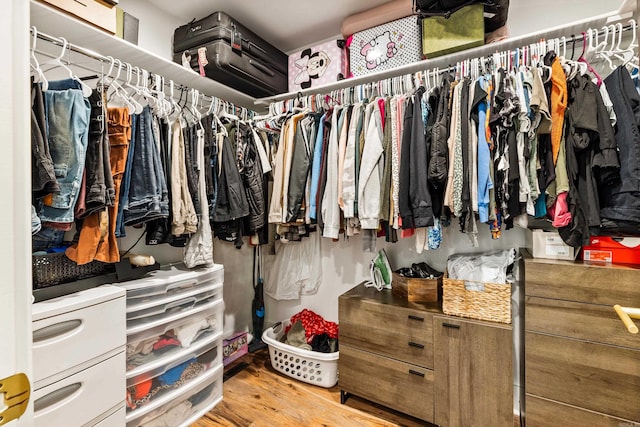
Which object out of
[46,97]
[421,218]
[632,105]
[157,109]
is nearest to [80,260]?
[46,97]

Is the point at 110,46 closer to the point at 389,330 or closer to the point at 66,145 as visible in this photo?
the point at 66,145

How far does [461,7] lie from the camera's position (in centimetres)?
166

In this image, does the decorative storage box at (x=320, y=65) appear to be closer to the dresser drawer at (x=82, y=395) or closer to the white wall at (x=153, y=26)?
the white wall at (x=153, y=26)

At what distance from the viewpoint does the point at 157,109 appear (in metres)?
1.61

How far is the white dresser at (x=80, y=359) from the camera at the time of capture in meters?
1.18

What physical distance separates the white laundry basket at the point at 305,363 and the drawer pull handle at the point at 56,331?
1242 millimetres

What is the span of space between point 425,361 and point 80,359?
5.23 ft

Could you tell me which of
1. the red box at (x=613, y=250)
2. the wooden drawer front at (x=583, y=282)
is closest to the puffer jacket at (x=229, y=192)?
the wooden drawer front at (x=583, y=282)

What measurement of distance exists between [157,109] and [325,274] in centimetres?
164

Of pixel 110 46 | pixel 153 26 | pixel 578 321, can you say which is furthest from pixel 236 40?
pixel 578 321

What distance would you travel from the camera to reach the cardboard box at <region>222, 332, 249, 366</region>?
7.60 feet

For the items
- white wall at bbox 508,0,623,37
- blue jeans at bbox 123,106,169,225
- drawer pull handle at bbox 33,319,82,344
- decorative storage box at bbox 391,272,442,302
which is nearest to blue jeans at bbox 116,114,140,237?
blue jeans at bbox 123,106,169,225

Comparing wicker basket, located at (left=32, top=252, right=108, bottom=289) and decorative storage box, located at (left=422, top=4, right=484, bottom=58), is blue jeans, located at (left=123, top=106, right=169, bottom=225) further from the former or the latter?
decorative storage box, located at (left=422, top=4, right=484, bottom=58)

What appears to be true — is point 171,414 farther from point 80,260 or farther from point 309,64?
point 309,64
